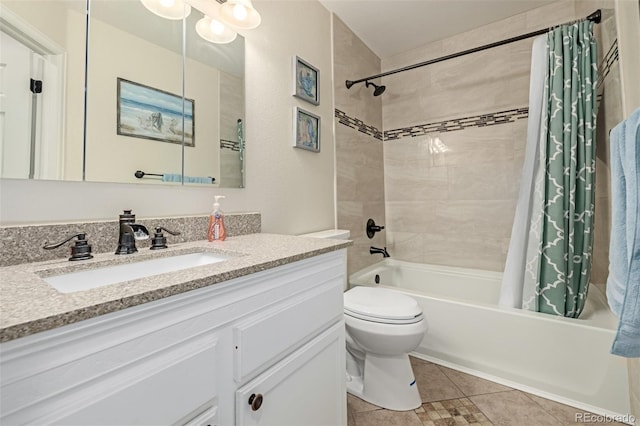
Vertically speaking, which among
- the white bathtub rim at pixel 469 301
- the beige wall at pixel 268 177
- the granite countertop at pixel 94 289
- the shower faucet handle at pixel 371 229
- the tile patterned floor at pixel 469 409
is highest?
the beige wall at pixel 268 177

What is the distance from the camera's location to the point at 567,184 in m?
1.54

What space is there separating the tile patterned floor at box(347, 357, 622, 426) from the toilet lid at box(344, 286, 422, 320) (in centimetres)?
47

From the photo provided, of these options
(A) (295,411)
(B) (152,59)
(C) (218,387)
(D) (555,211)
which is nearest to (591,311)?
(D) (555,211)

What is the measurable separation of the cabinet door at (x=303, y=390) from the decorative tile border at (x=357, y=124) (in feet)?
5.17

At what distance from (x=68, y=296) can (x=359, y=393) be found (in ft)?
4.71

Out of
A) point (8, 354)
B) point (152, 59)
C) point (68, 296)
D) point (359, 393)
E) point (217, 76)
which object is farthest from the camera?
point (359, 393)

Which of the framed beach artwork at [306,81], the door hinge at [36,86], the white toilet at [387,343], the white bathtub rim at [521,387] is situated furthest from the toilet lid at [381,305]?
the door hinge at [36,86]

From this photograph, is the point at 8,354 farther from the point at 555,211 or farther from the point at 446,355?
the point at 555,211

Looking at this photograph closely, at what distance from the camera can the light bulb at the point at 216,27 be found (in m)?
1.28

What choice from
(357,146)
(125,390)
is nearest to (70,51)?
(125,390)

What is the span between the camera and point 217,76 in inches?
51.1

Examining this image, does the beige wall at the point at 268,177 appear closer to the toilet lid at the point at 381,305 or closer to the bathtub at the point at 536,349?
the toilet lid at the point at 381,305

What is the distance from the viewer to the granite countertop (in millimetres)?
388

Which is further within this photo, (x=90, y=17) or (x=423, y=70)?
(x=423, y=70)
